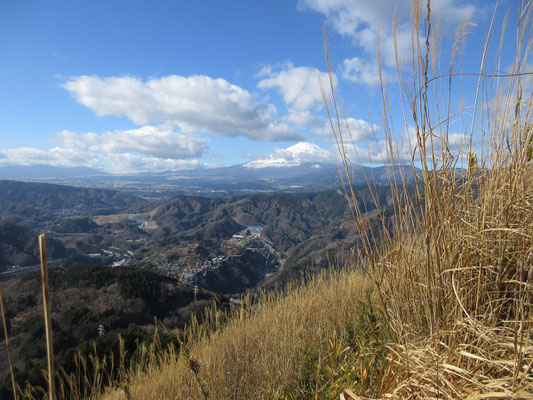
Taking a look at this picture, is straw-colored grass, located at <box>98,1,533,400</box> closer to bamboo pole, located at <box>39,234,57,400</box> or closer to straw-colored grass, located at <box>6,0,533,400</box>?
straw-colored grass, located at <box>6,0,533,400</box>

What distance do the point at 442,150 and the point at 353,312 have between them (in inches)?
61.1

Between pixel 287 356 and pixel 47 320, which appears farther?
pixel 287 356

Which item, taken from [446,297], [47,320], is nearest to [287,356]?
[446,297]

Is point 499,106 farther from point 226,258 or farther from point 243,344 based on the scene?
point 226,258

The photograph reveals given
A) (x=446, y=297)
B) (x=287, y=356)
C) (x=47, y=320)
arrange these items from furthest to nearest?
1. (x=287, y=356)
2. (x=446, y=297)
3. (x=47, y=320)

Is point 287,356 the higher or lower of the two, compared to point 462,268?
lower

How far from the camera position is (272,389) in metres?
1.70

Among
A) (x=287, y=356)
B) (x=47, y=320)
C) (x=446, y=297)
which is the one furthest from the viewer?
(x=287, y=356)

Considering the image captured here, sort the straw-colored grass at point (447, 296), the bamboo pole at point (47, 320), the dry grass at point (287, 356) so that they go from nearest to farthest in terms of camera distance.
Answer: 1. the bamboo pole at point (47, 320)
2. the straw-colored grass at point (447, 296)
3. the dry grass at point (287, 356)

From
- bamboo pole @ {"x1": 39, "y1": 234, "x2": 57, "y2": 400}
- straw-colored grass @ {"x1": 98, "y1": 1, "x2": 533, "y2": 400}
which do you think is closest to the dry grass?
straw-colored grass @ {"x1": 98, "y1": 1, "x2": 533, "y2": 400}

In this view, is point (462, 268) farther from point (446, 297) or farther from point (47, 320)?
point (47, 320)

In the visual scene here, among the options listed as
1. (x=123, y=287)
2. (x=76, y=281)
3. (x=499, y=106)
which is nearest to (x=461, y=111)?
(x=499, y=106)

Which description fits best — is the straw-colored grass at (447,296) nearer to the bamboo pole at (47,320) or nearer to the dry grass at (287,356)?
the dry grass at (287,356)

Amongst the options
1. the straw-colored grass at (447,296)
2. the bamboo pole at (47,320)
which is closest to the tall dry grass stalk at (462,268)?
the straw-colored grass at (447,296)
